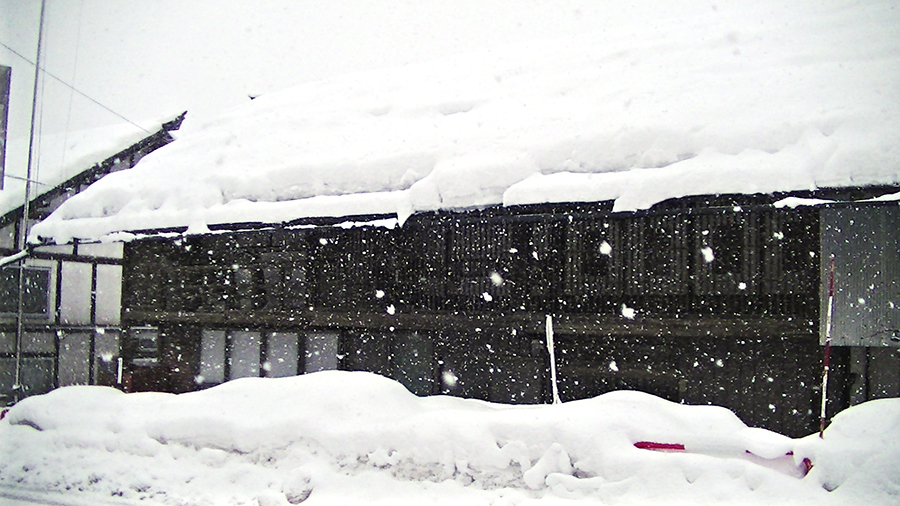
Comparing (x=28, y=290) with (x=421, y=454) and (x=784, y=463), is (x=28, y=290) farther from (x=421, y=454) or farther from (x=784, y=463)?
(x=784, y=463)

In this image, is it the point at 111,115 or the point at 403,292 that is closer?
the point at 403,292

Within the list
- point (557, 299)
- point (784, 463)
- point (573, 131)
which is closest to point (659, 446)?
point (784, 463)

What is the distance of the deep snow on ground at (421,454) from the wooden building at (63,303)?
6.36 meters

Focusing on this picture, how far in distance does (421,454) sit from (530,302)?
3.17 meters

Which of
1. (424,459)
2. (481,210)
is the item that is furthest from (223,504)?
(481,210)

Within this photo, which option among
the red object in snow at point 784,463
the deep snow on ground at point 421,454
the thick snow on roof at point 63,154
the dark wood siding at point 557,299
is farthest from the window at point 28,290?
the red object in snow at point 784,463

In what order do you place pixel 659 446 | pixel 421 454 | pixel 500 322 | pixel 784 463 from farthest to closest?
pixel 500 322 < pixel 421 454 < pixel 659 446 < pixel 784 463

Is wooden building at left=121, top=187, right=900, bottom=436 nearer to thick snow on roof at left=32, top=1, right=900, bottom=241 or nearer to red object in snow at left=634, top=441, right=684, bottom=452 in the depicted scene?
thick snow on roof at left=32, top=1, right=900, bottom=241

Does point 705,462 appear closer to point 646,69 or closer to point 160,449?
point 160,449

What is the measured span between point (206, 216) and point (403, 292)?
149 inches

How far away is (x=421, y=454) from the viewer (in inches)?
203

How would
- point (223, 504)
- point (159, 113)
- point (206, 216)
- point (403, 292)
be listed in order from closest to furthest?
1. point (223, 504)
2. point (403, 292)
3. point (206, 216)
4. point (159, 113)

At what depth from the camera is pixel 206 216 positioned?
9062 mm

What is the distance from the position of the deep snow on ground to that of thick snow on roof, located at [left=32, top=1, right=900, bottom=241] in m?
2.78
